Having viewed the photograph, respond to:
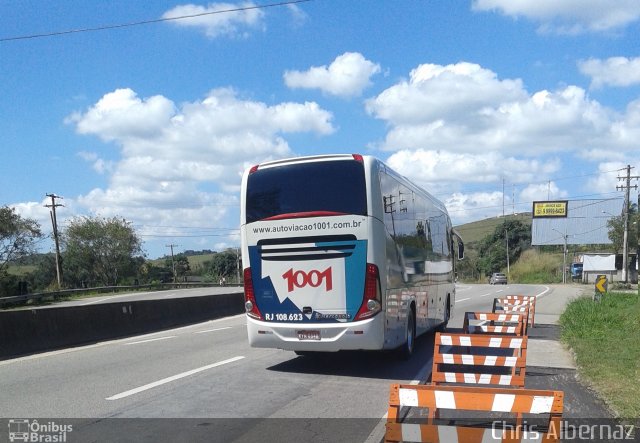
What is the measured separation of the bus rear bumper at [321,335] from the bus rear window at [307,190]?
1.83 metres

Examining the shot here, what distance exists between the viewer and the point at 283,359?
1226 centimetres

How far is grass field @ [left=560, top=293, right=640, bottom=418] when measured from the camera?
853 cm

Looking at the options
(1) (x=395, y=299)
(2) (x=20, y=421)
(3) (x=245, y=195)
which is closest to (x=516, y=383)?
(1) (x=395, y=299)

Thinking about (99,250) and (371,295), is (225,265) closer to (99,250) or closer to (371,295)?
(99,250)

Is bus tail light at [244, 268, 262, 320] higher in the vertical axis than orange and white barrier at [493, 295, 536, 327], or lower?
higher

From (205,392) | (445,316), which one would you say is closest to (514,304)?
(445,316)

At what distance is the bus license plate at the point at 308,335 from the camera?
10.3 meters

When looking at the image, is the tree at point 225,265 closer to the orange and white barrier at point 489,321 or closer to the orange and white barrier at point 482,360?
the orange and white barrier at point 489,321

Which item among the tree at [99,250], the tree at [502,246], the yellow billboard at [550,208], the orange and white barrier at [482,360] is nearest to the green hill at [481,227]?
the tree at [502,246]

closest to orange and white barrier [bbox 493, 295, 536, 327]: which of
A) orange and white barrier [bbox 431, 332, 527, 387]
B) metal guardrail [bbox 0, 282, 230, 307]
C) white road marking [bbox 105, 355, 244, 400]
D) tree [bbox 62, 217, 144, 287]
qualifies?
white road marking [bbox 105, 355, 244, 400]

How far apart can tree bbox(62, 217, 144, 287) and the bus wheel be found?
65024 millimetres

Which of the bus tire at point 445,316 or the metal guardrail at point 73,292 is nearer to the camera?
the bus tire at point 445,316

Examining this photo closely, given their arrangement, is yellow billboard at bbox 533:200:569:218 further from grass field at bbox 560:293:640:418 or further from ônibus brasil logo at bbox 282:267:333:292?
ônibus brasil logo at bbox 282:267:333:292

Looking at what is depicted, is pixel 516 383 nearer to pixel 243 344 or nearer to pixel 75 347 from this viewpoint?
pixel 243 344
